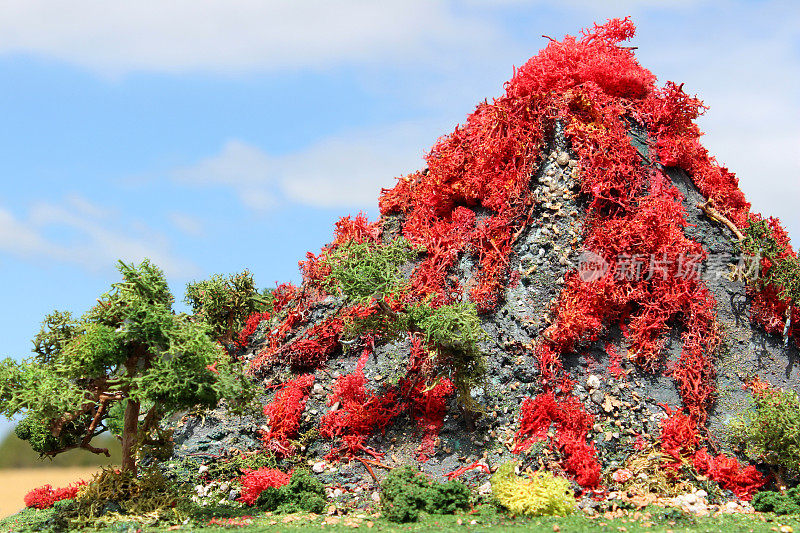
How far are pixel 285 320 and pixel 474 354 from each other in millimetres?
5366

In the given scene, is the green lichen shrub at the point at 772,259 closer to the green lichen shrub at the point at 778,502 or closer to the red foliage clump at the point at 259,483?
the green lichen shrub at the point at 778,502

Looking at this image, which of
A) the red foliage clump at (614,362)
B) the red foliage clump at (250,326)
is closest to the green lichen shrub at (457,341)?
the red foliage clump at (614,362)

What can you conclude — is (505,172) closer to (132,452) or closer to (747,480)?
(747,480)

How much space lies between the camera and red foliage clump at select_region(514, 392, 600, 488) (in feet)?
35.6

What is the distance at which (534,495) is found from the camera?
389 inches

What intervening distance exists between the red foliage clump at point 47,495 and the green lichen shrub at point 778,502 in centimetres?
1155

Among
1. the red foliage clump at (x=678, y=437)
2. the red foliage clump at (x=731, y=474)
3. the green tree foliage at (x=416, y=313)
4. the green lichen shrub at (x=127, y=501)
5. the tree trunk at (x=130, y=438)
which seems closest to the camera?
the green lichen shrub at (x=127, y=501)

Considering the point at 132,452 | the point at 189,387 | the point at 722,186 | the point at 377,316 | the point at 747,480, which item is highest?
the point at 722,186

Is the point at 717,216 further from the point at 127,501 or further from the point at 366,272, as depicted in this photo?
the point at 127,501

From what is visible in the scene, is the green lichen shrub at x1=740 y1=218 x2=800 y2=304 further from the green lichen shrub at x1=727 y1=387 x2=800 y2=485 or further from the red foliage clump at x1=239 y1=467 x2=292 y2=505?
the red foliage clump at x1=239 y1=467 x2=292 y2=505

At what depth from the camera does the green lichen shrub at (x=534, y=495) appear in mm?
9781

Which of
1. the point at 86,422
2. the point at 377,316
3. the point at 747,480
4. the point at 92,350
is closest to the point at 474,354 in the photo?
the point at 377,316

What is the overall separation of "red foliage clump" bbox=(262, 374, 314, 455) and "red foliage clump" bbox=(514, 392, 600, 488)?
3.93 meters

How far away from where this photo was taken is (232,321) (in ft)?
49.1
